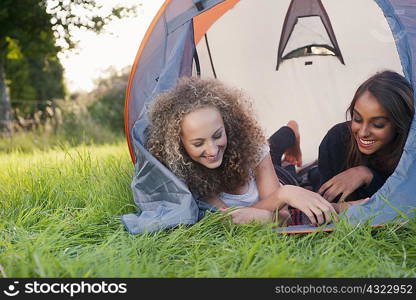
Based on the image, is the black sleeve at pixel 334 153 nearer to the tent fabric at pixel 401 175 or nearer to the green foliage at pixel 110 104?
the tent fabric at pixel 401 175

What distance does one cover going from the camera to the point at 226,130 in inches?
78.5

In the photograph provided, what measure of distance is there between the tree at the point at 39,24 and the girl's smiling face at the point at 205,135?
3.38 m

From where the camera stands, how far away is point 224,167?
78.7 inches

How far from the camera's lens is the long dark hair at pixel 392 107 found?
2.05m

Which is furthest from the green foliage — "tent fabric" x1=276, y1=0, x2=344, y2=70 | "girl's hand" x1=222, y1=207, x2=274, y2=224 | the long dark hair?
"girl's hand" x1=222, y1=207, x2=274, y2=224

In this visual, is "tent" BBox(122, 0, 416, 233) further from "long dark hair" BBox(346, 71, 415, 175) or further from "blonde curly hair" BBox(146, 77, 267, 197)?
"long dark hair" BBox(346, 71, 415, 175)

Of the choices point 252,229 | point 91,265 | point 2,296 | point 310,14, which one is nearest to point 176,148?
point 252,229

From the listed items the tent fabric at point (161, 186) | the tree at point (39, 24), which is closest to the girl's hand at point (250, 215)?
the tent fabric at point (161, 186)

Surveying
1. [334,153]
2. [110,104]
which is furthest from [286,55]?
[110,104]

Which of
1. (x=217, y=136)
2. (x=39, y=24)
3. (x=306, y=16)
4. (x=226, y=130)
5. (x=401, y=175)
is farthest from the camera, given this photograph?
(x=39, y=24)

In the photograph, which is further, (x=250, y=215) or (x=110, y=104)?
(x=110, y=104)

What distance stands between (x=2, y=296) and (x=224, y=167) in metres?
0.94

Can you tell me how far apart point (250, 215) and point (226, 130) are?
367 millimetres

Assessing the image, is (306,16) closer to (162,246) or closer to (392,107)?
(392,107)
